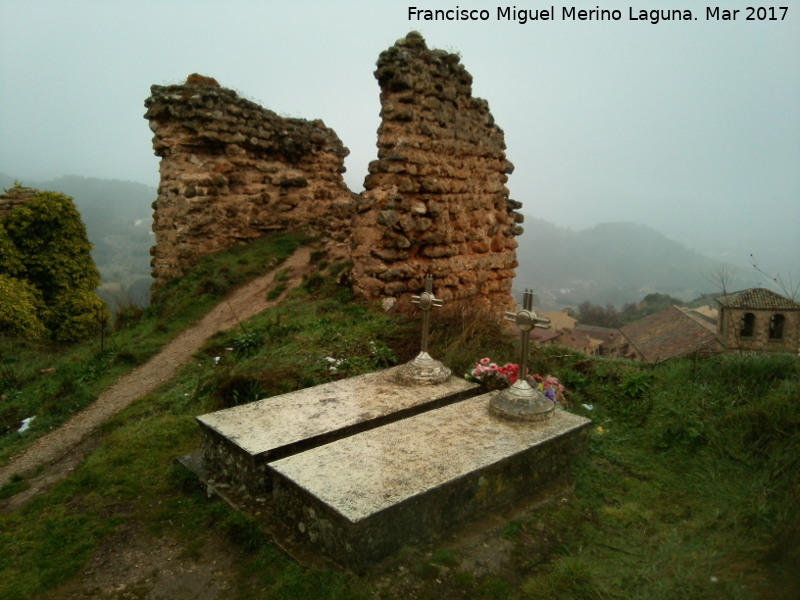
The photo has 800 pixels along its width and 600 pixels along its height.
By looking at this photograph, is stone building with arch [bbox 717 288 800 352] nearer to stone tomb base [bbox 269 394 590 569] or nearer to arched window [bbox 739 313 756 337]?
arched window [bbox 739 313 756 337]

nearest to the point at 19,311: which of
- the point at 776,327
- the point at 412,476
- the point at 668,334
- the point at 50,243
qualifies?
the point at 50,243

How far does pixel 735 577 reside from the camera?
2717mm

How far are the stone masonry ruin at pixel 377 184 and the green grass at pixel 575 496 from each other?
1.99 metres

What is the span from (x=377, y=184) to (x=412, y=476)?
567cm

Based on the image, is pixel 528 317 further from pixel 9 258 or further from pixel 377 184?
pixel 9 258

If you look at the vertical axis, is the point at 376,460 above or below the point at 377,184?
below

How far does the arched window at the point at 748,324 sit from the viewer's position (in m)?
15.9

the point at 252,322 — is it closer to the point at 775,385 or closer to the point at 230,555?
the point at 230,555

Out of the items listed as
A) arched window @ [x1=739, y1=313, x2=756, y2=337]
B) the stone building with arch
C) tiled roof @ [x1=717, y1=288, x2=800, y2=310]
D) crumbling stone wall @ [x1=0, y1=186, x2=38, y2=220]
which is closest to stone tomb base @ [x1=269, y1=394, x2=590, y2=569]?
the stone building with arch

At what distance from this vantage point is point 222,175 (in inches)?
459

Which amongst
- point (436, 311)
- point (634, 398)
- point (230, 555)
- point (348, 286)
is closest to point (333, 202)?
point (348, 286)

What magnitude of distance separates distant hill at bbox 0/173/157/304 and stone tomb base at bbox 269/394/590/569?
58.4m

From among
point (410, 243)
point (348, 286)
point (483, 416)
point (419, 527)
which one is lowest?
point (419, 527)

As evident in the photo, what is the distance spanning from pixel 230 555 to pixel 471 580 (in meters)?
1.39
